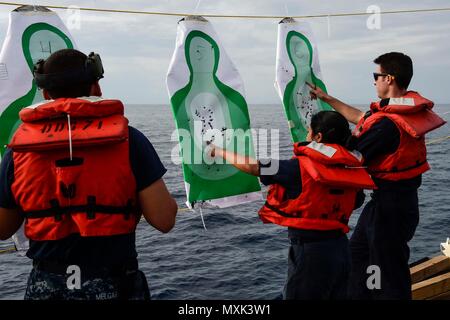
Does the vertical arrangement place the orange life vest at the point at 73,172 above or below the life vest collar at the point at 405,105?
below

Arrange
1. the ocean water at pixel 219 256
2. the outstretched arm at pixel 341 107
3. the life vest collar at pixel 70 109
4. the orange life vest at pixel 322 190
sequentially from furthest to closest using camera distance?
1. the ocean water at pixel 219 256
2. the outstretched arm at pixel 341 107
3. the orange life vest at pixel 322 190
4. the life vest collar at pixel 70 109

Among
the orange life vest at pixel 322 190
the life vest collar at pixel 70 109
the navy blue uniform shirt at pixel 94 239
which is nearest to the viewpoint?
the life vest collar at pixel 70 109

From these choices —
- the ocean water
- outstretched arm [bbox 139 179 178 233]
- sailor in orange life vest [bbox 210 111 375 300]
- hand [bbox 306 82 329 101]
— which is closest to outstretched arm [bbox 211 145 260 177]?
sailor in orange life vest [bbox 210 111 375 300]

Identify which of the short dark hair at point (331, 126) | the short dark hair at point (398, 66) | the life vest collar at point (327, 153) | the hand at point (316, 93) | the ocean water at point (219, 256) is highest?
the short dark hair at point (398, 66)

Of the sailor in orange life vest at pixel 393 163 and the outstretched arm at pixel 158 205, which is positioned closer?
the outstretched arm at pixel 158 205

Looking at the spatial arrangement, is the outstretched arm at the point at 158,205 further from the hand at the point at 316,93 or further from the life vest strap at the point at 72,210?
the hand at the point at 316,93

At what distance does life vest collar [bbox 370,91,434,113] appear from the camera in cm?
460

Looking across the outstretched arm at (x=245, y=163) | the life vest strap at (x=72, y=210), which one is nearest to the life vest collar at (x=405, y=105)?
the outstretched arm at (x=245, y=163)

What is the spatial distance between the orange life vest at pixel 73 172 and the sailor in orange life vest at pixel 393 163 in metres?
2.76

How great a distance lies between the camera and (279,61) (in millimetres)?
6035

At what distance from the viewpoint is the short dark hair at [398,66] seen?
4.67 m

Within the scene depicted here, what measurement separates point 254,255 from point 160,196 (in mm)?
10085

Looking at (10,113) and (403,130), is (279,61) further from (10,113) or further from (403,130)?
(10,113)
